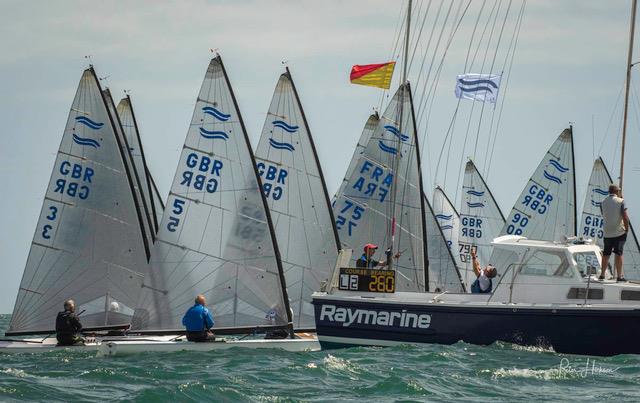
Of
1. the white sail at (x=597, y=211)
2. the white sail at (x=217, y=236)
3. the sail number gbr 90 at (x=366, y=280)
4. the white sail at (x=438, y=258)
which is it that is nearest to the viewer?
the sail number gbr 90 at (x=366, y=280)

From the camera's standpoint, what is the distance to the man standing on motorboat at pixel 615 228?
89.1 feet

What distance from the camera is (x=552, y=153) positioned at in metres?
48.4

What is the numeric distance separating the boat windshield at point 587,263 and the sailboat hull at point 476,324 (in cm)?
113

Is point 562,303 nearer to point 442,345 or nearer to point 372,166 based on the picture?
point 442,345

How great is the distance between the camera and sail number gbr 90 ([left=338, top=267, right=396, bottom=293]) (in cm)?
2897

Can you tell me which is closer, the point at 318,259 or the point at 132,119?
the point at 318,259

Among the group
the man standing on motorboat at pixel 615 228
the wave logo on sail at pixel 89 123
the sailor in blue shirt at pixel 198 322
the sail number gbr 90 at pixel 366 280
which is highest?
the wave logo on sail at pixel 89 123

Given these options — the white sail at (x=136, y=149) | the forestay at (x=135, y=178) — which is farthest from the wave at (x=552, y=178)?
the forestay at (x=135, y=178)

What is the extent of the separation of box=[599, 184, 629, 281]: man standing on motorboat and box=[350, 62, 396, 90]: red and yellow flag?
9763mm

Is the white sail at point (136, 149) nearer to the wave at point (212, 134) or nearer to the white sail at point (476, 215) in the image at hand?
the wave at point (212, 134)

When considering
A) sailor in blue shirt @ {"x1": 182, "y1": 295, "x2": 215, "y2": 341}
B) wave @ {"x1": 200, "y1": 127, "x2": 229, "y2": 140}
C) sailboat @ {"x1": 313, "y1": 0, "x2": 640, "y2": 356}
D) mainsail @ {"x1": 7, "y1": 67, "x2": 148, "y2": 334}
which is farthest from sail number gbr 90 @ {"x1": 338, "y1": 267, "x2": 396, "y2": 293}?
mainsail @ {"x1": 7, "y1": 67, "x2": 148, "y2": 334}

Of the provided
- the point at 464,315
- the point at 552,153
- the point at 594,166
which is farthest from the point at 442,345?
the point at 594,166

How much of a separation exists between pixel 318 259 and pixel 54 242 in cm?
644

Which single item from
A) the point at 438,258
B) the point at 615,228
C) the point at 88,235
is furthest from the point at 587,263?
the point at 438,258
